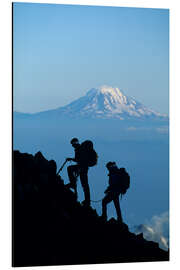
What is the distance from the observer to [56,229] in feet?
18.6

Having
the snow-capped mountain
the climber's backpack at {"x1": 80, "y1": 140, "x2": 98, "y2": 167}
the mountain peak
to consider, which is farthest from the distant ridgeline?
the mountain peak

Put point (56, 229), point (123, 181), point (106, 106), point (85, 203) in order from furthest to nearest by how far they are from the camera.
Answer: point (106, 106), point (123, 181), point (85, 203), point (56, 229)

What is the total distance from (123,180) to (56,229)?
3.25ft

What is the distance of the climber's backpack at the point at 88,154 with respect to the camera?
5.96 m

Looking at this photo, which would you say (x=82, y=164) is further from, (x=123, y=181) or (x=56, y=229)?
(x=56, y=229)

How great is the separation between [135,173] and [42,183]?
1.11 meters

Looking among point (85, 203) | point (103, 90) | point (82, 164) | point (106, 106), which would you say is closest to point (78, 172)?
point (82, 164)

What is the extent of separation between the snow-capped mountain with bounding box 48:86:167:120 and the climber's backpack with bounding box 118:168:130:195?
2.15ft

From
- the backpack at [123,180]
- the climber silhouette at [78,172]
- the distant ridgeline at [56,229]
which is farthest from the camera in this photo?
the backpack at [123,180]

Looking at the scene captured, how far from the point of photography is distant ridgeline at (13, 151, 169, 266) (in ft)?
18.4

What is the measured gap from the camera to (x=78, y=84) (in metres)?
6.03

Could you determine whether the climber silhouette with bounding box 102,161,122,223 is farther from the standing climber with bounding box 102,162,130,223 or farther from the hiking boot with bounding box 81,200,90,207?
the hiking boot with bounding box 81,200,90,207

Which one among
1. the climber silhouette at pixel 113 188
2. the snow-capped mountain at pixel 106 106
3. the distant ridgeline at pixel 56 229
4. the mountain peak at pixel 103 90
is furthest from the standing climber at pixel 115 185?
the mountain peak at pixel 103 90

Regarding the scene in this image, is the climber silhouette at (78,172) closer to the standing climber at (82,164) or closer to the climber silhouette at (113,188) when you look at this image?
the standing climber at (82,164)
